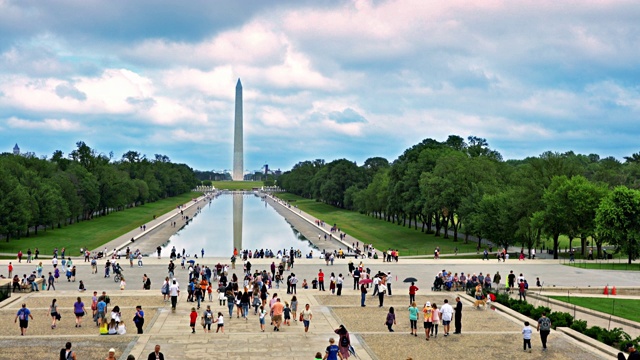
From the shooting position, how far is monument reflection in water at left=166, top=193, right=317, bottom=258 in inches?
2865

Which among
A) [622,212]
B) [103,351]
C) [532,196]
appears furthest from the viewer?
[532,196]

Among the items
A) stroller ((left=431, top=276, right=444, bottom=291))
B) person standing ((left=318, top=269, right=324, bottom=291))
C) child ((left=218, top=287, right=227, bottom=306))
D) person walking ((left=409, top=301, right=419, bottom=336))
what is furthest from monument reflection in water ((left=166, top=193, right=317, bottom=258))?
person walking ((left=409, top=301, right=419, bottom=336))

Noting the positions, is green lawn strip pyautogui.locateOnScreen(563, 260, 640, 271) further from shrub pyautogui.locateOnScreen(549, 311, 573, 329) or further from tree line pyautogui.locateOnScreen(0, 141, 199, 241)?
tree line pyautogui.locateOnScreen(0, 141, 199, 241)

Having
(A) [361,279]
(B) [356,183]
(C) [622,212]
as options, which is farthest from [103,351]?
(B) [356,183]

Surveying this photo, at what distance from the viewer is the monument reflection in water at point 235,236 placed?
239ft

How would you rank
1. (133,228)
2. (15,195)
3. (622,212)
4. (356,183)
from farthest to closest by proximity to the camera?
(356,183) < (133,228) < (15,195) < (622,212)

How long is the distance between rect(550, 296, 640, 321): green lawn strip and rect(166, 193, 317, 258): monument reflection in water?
122 ft

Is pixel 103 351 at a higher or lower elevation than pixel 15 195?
lower

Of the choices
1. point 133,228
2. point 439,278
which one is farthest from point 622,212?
point 133,228

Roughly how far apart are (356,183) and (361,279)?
10501 centimetres

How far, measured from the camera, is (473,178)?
76812mm

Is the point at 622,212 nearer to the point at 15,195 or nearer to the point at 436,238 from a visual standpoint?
the point at 436,238

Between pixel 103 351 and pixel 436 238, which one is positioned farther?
pixel 436 238

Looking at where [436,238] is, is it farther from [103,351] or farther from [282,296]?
[103,351]
